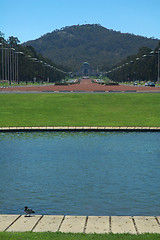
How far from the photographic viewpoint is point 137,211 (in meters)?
8.72

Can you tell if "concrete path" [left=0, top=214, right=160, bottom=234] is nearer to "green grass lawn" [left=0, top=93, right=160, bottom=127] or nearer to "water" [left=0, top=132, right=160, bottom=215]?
"water" [left=0, top=132, right=160, bottom=215]

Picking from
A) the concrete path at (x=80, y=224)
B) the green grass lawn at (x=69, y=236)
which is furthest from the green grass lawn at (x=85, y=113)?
the green grass lawn at (x=69, y=236)

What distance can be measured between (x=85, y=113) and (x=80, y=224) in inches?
904

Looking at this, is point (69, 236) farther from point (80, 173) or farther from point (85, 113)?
point (85, 113)

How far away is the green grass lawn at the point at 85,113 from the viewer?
2466 centimetres

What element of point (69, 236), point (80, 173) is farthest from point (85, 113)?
point (69, 236)

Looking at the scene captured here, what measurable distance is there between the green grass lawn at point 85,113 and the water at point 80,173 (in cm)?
490

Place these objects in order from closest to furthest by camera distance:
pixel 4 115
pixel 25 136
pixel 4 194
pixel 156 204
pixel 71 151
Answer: pixel 156 204 < pixel 4 194 < pixel 71 151 < pixel 25 136 < pixel 4 115

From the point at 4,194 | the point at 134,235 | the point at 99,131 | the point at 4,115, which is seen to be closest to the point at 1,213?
the point at 4,194

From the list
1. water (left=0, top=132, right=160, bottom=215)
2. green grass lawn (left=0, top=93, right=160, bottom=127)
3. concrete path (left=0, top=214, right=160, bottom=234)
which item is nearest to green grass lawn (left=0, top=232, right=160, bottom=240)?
concrete path (left=0, top=214, right=160, bottom=234)

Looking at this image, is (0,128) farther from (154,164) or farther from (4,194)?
(4,194)

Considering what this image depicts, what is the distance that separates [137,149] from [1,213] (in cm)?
880

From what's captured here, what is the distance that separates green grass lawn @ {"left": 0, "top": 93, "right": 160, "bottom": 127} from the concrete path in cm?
1605

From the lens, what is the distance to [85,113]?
98.9 feet
